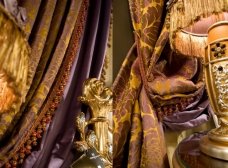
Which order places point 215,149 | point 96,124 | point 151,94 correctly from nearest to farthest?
point 215,149
point 96,124
point 151,94

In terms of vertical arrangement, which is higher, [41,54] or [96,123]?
[41,54]

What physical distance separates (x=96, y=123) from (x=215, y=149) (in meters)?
0.37

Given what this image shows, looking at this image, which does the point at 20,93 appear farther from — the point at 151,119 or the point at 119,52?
the point at 119,52

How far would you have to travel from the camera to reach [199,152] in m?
0.74

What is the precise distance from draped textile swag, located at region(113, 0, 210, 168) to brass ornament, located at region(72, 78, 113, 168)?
12 centimetres

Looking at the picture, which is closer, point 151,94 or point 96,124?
point 96,124

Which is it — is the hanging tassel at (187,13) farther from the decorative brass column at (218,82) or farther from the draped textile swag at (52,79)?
the draped textile swag at (52,79)

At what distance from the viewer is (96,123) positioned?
81 centimetres

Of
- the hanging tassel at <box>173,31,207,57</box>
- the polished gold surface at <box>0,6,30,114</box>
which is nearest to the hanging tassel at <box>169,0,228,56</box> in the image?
the hanging tassel at <box>173,31,207,57</box>

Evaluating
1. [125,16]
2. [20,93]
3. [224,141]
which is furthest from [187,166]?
[125,16]

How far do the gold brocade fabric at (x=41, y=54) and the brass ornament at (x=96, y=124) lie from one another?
0.41 ft

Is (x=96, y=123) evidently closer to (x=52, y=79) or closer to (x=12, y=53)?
(x=52, y=79)

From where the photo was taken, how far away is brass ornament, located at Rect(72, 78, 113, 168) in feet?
2.56

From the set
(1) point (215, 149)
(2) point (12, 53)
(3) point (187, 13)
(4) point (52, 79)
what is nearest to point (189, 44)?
(3) point (187, 13)
